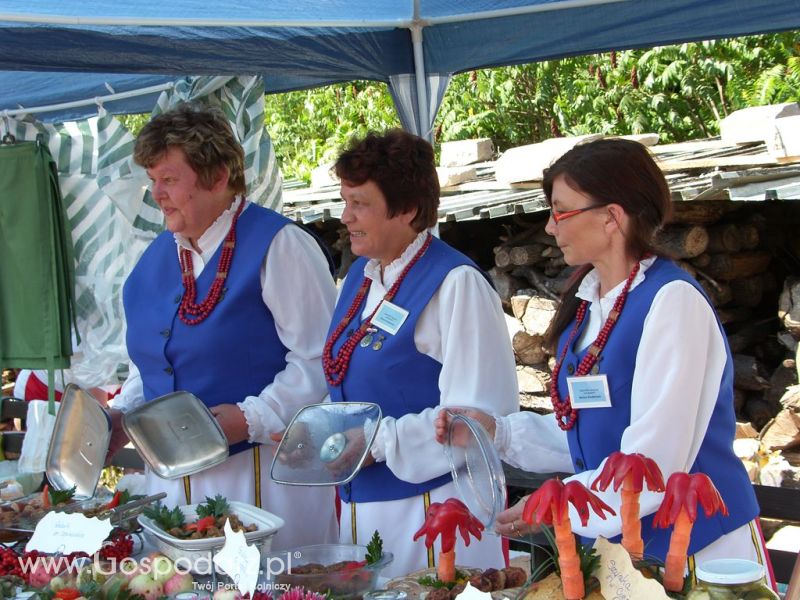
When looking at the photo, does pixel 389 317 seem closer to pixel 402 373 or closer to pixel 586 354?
pixel 402 373

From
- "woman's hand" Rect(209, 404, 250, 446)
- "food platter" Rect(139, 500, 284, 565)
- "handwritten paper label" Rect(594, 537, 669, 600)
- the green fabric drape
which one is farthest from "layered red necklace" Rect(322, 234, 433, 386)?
the green fabric drape

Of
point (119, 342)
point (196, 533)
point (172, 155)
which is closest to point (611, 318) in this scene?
point (196, 533)

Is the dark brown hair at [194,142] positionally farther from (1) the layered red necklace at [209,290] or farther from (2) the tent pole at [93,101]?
(2) the tent pole at [93,101]

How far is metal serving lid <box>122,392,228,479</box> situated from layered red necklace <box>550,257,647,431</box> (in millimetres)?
774

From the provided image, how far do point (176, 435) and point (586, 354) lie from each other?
973mm

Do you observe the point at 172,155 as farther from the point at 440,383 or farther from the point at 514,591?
the point at 514,591

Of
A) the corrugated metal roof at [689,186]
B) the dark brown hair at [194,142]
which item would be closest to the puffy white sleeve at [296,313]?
the dark brown hair at [194,142]

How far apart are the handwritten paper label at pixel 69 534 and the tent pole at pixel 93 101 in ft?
7.56

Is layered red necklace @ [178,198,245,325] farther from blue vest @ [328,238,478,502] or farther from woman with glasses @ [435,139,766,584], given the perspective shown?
woman with glasses @ [435,139,766,584]

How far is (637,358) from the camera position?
71.4 inches

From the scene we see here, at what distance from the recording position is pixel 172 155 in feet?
8.12

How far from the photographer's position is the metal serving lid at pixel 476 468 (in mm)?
1781

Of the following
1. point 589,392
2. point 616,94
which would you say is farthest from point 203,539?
point 616,94

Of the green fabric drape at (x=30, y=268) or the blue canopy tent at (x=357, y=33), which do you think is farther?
the green fabric drape at (x=30, y=268)
